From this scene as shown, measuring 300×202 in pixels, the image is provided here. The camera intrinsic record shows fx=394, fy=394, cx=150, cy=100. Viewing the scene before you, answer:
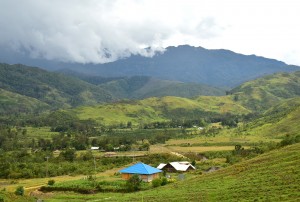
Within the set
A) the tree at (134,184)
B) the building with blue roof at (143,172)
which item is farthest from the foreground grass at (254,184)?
the building with blue roof at (143,172)

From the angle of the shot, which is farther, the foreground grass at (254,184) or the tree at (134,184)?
the tree at (134,184)

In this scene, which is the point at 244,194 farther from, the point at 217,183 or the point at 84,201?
the point at 84,201

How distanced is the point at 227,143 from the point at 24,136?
10370cm

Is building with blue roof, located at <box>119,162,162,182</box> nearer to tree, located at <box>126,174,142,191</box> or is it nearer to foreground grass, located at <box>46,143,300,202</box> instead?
tree, located at <box>126,174,142,191</box>

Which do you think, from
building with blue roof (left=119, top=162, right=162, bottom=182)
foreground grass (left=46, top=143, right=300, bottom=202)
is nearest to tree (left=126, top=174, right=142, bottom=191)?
building with blue roof (left=119, top=162, right=162, bottom=182)

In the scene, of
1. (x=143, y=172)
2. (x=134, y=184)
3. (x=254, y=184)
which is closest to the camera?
(x=254, y=184)

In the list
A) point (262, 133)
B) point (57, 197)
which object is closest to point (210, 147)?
point (262, 133)

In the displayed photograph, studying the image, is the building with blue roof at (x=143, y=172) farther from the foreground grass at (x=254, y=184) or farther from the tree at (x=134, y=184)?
the foreground grass at (x=254, y=184)

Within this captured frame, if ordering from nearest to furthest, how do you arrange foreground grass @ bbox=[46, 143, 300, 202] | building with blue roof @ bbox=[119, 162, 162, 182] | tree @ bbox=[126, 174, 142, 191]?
foreground grass @ bbox=[46, 143, 300, 202] → tree @ bbox=[126, 174, 142, 191] → building with blue roof @ bbox=[119, 162, 162, 182]

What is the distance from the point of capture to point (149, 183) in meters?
72.4

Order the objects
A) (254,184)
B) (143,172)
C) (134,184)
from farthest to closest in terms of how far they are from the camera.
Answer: (143,172) → (134,184) → (254,184)

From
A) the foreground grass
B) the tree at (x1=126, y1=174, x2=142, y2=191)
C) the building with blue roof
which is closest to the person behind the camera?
the foreground grass

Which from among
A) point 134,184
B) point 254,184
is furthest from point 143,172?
point 254,184

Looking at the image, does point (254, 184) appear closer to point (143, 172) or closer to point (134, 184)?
point (134, 184)
